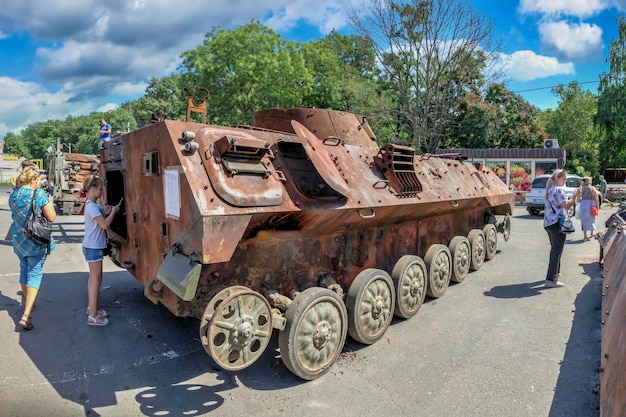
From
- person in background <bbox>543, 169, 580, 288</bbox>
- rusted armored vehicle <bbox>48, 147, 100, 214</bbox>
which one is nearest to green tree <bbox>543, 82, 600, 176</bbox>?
person in background <bbox>543, 169, 580, 288</bbox>

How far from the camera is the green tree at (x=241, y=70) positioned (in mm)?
18141

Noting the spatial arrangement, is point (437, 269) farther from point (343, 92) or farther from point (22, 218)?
point (343, 92)

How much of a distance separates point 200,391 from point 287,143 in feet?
8.34

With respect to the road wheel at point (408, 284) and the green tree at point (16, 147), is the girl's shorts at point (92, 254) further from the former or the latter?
the green tree at point (16, 147)

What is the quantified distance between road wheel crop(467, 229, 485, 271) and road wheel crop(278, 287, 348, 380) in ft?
15.5

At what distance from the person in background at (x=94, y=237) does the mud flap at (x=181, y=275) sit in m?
1.71

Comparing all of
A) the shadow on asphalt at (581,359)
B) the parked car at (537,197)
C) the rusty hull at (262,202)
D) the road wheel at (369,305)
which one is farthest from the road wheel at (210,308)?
the parked car at (537,197)

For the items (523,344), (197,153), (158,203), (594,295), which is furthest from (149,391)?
(594,295)

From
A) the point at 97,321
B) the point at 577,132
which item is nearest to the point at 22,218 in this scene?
the point at 97,321

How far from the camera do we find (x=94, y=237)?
522cm

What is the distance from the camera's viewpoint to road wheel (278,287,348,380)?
412 centimetres

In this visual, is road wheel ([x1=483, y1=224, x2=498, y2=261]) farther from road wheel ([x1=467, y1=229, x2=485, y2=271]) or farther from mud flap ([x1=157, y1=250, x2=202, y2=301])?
mud flap ([x1=157, y1=250, x2=202, y2=301])

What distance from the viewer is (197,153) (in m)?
3.93

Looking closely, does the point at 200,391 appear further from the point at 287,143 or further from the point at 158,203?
the point at 287,143
